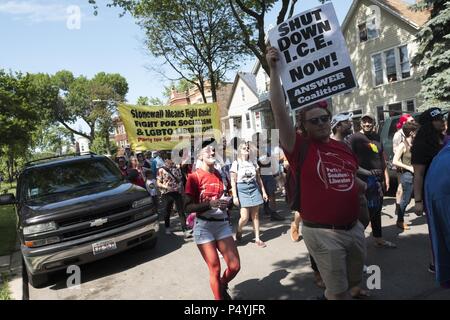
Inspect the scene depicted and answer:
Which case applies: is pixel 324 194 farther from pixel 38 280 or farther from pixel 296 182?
pixel 38 280

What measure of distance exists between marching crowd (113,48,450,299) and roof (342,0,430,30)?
61.1 feet

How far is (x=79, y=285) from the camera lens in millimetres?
5953

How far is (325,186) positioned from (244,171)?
4102mm

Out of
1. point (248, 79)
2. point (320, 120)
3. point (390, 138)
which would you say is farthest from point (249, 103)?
point (320, 120)

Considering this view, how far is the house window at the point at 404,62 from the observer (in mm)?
22844

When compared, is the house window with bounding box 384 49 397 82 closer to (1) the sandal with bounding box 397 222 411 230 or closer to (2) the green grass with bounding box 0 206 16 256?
(1) the sandal with bounding box 397 222 411 230

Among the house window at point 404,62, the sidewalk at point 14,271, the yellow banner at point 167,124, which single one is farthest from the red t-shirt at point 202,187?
the house window at point 404,62

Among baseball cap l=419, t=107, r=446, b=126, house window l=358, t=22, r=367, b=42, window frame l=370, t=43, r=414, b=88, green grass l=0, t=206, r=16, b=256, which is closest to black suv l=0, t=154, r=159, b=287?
green grass l=0, t=206, r=16, b=256

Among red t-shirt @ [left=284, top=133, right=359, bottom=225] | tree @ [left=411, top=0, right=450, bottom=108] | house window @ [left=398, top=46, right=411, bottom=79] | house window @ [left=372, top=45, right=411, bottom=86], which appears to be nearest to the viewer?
red t-shirt @ [left=284, top=133, right=359, bottom=225]

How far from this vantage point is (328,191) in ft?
9.84

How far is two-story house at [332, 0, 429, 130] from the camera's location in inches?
894

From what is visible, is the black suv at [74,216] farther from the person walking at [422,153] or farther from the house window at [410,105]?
the house window at [410,105]

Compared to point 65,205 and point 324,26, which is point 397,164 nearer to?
point 324,26
